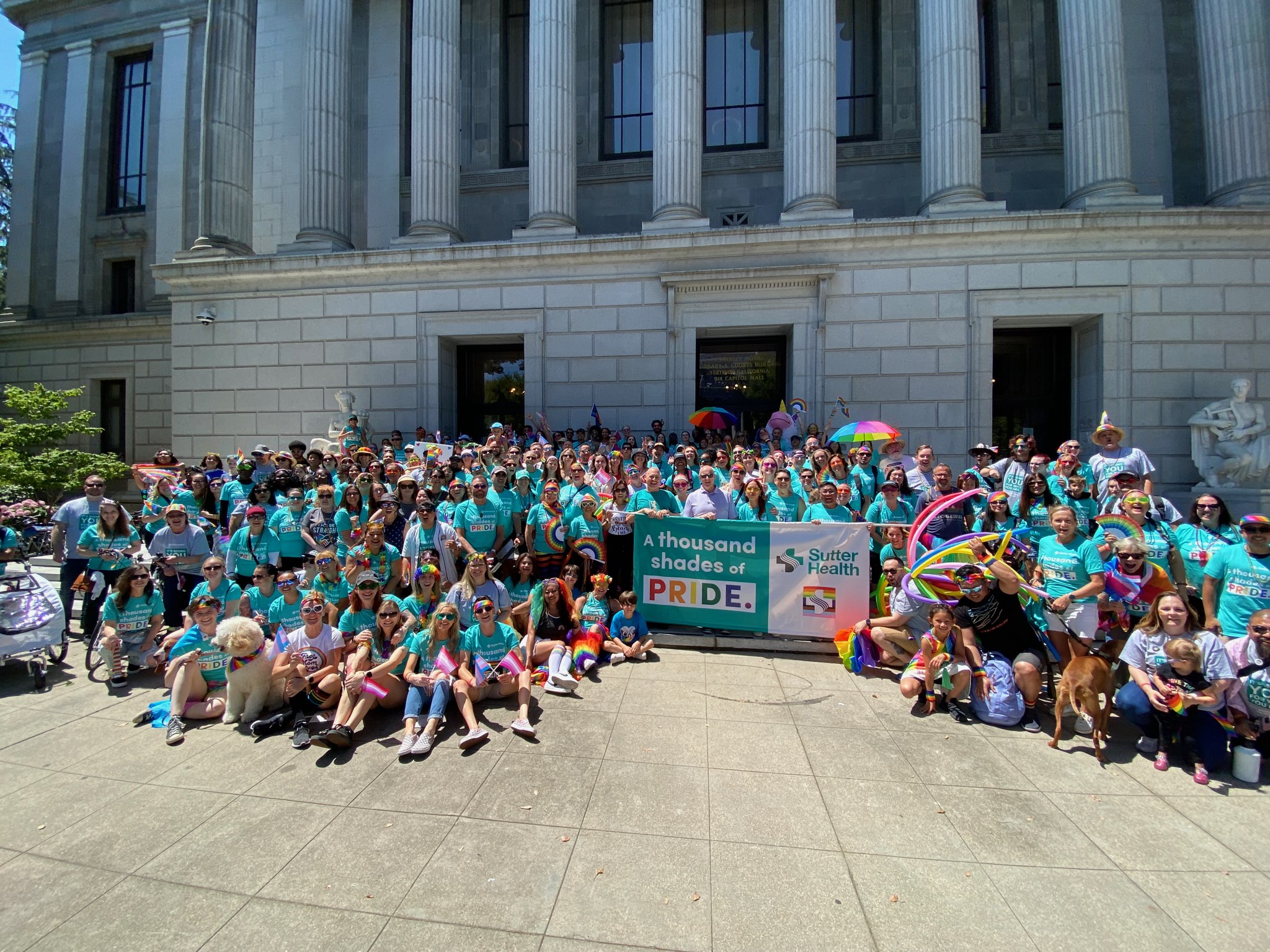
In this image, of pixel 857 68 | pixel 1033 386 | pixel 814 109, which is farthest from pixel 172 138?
pixel 1033 386

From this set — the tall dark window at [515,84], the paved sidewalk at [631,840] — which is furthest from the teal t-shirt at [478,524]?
the tall dark window at [515,84]

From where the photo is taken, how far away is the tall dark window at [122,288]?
2692 centimetres

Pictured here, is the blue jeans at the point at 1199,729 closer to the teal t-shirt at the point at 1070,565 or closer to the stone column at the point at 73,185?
the teal t-shirt at the point at 1070,565

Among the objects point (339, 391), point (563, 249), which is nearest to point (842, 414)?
point (563, 249)

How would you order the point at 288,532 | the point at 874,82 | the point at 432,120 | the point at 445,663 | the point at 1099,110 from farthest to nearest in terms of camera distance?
the point at 874,82 < the point at 432,120 < the point at 1099,110 < the point at 288,532 < the point at 445,663

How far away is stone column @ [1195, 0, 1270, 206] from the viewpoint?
1495cm

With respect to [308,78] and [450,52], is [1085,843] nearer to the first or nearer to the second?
[450,52]

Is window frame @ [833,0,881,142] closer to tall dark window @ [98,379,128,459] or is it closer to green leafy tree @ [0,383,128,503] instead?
green leafy tree @ [0,383,128,503]

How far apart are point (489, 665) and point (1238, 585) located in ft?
24.4

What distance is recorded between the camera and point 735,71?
68.4 ft

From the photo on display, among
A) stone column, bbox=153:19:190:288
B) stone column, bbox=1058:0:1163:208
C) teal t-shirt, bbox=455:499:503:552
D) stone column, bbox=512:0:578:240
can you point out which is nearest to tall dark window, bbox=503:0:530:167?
stone column, bbox=512:0:578:240

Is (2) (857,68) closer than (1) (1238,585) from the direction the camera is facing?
No

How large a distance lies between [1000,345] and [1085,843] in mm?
16122

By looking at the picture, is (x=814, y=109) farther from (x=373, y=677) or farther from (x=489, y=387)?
(x=373, y=677)
